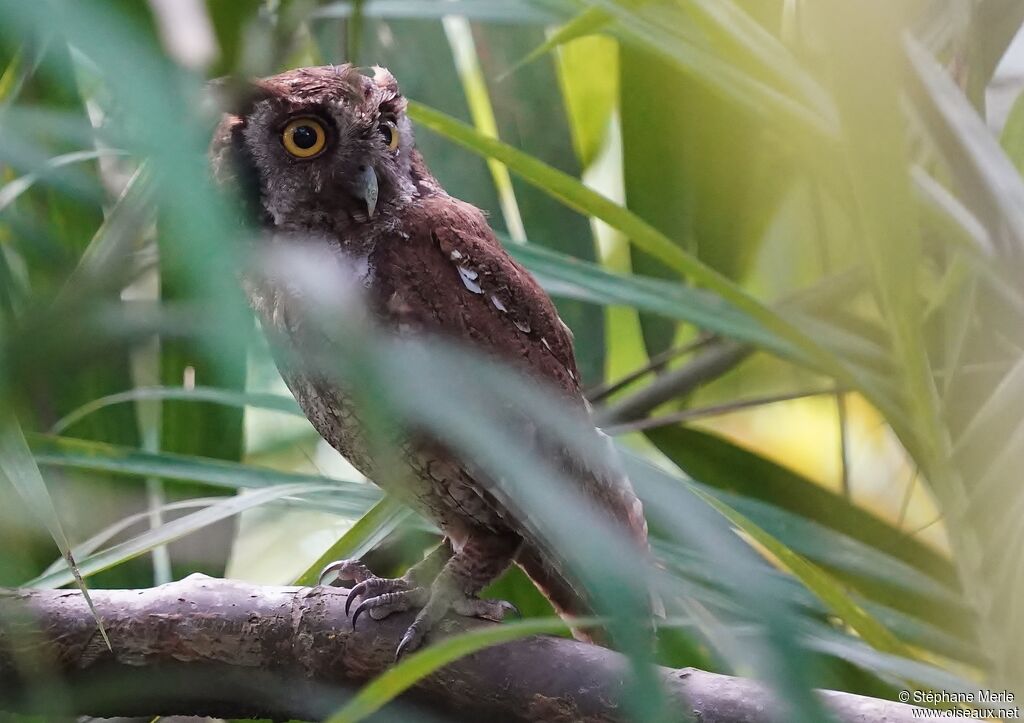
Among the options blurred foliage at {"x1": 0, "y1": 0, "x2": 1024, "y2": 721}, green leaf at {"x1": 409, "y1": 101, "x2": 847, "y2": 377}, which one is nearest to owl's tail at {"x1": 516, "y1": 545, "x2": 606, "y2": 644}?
blurred foliage at {"x1": 0, "y1": 0, "x2": 1024, "y2": 721}

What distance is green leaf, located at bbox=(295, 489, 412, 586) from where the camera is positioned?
118 centimetres

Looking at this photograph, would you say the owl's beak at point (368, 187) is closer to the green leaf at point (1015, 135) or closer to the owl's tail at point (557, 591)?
the owl's tail at point (557, 591)


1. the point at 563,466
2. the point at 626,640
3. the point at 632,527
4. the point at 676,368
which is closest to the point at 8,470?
the point at 626,640

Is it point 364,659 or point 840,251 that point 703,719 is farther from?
A: point 840,251

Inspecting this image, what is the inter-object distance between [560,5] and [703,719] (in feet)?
2.78

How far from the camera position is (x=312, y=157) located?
1.26 meters

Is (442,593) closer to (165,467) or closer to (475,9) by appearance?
(165,467)

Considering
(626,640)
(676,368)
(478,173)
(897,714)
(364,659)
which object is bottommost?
(364,659)

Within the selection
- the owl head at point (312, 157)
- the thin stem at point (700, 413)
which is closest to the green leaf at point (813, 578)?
the thin stem at point (700, 413)

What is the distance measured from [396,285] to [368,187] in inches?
5.4

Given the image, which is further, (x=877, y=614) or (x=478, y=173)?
(x=478, y=173)

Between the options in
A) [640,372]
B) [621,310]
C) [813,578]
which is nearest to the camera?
[813,578]

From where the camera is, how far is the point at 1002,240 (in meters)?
0.87

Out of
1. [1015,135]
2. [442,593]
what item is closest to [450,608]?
[442,593]
